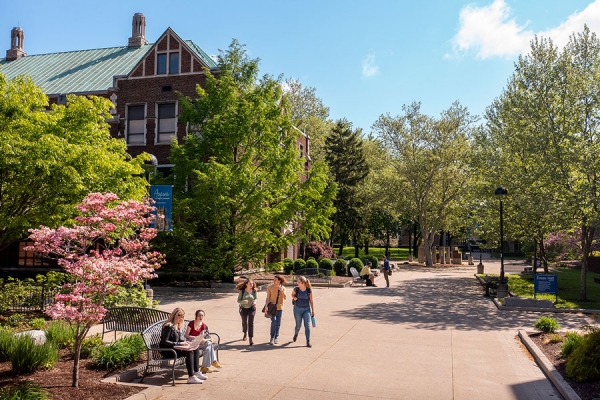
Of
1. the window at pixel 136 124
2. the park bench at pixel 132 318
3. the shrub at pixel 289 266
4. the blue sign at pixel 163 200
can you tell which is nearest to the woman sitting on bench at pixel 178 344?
the park bench at pixel 132 318

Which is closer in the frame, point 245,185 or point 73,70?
point 245,185

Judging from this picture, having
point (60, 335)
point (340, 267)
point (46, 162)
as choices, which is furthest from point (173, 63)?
point (60, 335)

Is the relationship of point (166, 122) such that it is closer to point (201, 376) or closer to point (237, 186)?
point (237, 186)

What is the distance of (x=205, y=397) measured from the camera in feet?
26.8

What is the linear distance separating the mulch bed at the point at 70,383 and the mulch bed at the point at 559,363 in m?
7.11

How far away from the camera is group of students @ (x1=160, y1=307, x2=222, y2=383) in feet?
29.7

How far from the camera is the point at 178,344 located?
922 centimetres

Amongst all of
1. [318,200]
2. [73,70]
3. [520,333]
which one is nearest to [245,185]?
[318,200]

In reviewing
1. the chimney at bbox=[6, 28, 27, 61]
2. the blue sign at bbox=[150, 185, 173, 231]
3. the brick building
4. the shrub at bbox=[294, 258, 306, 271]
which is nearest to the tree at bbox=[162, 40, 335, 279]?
the blue sign at bbox=[150, 185, 173, 231]

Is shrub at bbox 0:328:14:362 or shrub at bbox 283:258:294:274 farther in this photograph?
shrub at bbox 283:258:294:274

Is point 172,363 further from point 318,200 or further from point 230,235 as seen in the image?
point 318,200

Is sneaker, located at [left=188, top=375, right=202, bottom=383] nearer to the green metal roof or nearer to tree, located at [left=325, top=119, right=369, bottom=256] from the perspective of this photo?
the green metal roof

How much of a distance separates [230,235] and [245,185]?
280 centimetres

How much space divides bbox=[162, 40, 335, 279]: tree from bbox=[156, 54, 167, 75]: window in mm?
7274
